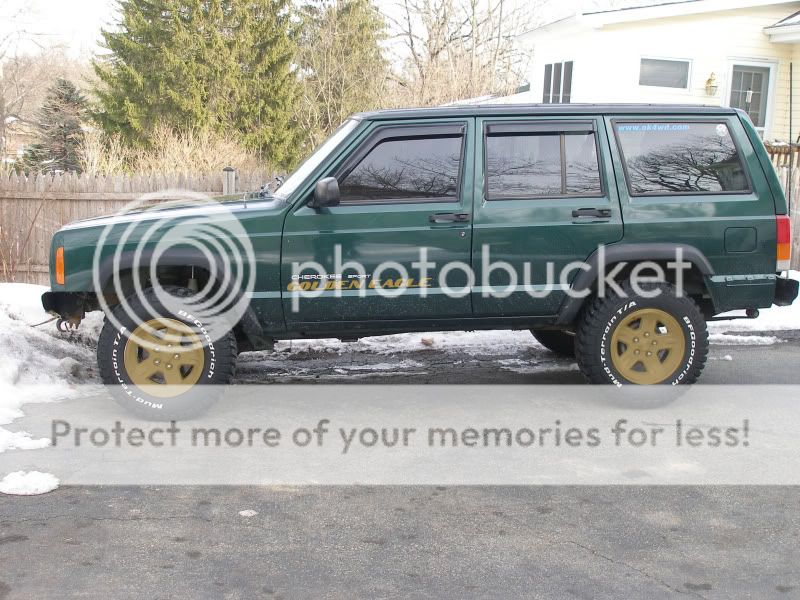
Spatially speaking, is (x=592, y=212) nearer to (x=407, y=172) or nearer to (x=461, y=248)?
(x=461, y=248)

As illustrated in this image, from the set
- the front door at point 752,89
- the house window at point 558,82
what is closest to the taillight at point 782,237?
the front door at point 752,89

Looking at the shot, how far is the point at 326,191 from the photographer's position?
539 cm

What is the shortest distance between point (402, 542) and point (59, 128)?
30118 mm

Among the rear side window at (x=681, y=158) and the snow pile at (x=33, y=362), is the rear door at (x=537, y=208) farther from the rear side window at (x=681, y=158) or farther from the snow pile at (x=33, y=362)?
the snow pile at (x=33, y=362)

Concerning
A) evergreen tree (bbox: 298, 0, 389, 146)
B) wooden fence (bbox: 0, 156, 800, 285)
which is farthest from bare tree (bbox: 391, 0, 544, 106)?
wooden fence (bbox: 0, 156, 800, 285)

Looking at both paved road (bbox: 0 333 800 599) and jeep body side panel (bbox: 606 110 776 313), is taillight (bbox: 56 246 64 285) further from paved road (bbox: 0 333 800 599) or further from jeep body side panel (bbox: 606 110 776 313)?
jeep body side panel (bbox: 606 110 776 313)

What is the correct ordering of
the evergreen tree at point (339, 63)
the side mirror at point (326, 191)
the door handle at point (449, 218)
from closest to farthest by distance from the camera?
the side mirror at point (326, 191), the door handle at point (449, 218), the evergreen tree at point (339, 63)

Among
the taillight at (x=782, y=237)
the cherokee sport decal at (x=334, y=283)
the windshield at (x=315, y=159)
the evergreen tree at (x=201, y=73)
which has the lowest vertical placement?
the cherokee sport decal at (x=334, y=283)

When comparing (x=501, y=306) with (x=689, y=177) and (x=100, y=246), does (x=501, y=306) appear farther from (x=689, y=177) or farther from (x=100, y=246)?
(x=100, y=246)

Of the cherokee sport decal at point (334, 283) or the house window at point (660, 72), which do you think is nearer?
the cherokee sport decal at point (334, 283)

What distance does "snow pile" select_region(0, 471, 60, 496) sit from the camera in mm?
4285

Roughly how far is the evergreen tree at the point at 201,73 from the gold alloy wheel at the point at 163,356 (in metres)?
23.0

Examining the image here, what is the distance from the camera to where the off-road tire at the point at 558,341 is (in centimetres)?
742

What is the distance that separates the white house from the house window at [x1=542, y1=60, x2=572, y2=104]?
3.94 ft
